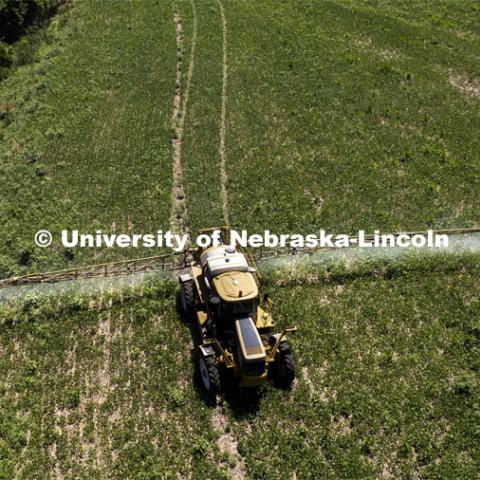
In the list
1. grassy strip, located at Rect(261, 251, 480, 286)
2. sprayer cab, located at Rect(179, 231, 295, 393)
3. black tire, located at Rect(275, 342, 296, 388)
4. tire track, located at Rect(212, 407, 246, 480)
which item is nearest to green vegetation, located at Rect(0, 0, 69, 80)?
grassy strip, located at Rect(261, 251, 480, 286)

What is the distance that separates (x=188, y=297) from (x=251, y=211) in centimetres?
864

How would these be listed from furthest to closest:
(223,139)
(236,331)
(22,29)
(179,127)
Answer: (22,29)
(179,127)
(223,139)
(236,331)

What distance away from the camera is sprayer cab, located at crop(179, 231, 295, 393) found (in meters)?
17.2

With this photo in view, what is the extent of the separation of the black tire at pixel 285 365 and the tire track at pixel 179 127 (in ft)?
34.3

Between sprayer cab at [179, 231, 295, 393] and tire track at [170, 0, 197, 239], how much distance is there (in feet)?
24.0

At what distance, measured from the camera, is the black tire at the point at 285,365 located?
18031 millimetres

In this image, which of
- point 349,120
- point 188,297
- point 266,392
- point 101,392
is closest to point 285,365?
point 266,392

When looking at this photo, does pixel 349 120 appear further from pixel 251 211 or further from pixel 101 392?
pixel 101 392

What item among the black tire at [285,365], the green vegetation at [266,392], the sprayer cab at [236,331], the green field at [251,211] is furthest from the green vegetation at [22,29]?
the black tire at [285,365]

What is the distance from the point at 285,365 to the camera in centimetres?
1808

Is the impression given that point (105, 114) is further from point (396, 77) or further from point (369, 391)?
point (369, 391)

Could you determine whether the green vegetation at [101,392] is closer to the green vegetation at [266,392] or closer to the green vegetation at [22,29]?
the green vegetation at [266,392]

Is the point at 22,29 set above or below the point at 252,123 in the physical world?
above

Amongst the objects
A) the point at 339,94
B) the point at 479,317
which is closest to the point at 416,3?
the point at 339,94
